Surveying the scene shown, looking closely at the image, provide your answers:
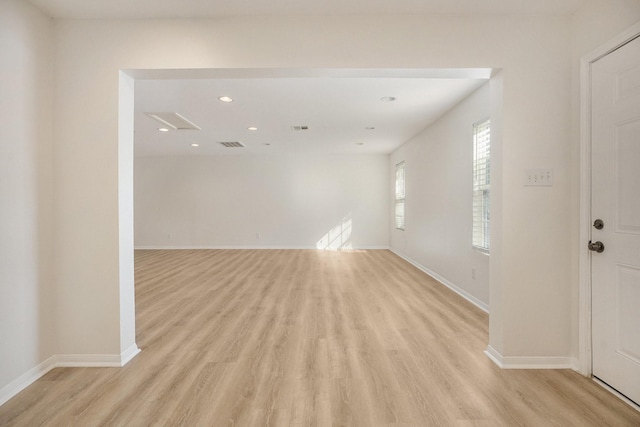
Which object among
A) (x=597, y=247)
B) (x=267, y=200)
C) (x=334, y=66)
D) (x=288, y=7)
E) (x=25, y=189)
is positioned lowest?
(x=597, y=247)

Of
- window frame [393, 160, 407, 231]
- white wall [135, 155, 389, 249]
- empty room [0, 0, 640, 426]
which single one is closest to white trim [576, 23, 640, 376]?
empty room [0, 0, 640, 426]

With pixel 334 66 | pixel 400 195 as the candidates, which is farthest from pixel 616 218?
pixel 400 195

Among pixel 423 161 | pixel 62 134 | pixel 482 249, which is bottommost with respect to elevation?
pixel 482 249

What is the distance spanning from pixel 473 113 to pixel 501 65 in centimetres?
153

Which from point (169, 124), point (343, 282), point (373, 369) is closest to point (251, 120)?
point (169, 124)

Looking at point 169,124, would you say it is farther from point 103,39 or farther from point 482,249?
point 482,249

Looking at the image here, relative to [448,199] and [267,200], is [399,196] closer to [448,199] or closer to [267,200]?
[448,199]

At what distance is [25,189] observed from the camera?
6.54 ft

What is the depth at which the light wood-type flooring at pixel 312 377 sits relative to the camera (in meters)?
1.65

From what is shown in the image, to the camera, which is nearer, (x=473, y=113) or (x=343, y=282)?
(x=473, y=113)

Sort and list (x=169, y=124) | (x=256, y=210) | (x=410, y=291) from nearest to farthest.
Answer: (x=410, y=291) < (x=169, y=124) < (x=256, y=210)

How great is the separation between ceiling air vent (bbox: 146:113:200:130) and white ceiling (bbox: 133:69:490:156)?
0.45 feet

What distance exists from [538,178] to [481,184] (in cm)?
139

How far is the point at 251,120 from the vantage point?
491 centimetres
